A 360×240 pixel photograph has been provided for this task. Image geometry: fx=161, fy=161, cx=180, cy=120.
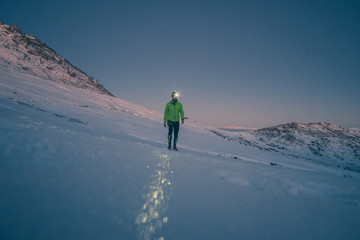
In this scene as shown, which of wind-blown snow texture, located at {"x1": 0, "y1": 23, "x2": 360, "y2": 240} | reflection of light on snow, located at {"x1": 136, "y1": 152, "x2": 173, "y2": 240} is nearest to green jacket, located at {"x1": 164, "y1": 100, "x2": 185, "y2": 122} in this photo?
wind-blown snow texture, located at {"x1": 0, "y1": 23, "x2": 360, "y2": 240}

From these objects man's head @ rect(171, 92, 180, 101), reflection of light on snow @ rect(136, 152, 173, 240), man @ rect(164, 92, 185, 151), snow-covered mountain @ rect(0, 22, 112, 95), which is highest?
snow-covered mountain @ rect(0, 22, 112, 95)

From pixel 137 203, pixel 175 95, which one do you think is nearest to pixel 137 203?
pixel 137 203

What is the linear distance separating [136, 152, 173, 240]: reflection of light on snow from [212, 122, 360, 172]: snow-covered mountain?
16914mm

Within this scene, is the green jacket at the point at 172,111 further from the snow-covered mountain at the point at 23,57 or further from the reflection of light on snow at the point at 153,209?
the snow-covered mountain at the point at 23,57

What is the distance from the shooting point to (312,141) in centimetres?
2425

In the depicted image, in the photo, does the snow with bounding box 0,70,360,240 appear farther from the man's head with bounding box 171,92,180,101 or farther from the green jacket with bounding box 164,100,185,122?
the man's head with bounding box 171,92,180,101

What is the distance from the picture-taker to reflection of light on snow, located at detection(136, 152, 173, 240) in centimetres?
105

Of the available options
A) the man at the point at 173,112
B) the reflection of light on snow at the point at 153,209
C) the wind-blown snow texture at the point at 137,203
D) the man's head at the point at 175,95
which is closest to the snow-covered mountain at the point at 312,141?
the man at the point at 173,112

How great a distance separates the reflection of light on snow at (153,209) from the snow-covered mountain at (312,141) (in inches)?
666

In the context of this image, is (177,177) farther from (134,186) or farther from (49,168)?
(49,168)

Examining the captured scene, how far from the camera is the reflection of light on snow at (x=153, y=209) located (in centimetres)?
105

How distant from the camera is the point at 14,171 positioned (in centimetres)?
135

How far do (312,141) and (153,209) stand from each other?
3069 cm

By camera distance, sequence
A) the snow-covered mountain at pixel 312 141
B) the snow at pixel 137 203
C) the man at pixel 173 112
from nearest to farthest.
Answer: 1. the snow at pixel 137 203
2. the man at pixel 173 112
3. the snow-covered mountain at pixel 312 141
